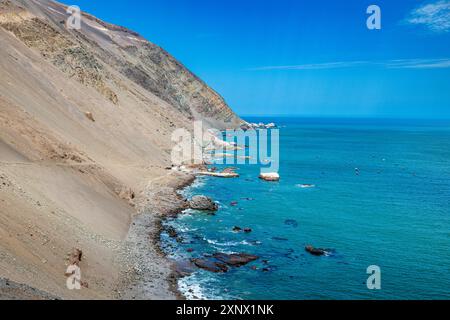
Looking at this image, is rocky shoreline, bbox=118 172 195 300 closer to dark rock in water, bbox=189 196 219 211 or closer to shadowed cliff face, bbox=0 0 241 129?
dark rock in water, bbox=189 196 219 211

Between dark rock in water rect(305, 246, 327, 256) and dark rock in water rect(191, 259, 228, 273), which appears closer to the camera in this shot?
dark rock in water rect(191, 259, 228, 273)

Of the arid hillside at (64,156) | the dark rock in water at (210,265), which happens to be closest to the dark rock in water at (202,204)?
the arid hillside at (64,156)

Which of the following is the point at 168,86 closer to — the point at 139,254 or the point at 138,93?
the point at 138,93

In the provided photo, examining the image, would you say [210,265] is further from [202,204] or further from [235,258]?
[202,204]

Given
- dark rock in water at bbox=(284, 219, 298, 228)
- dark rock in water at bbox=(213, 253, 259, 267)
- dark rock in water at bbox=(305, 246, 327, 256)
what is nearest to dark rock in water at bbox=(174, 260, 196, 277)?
dark rock in water at bbox=(213, 253, 259, 267)

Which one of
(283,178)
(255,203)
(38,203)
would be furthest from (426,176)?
(38,203)

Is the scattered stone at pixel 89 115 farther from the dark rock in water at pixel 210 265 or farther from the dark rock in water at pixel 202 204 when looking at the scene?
the dark rock in water at pixel 210 265
